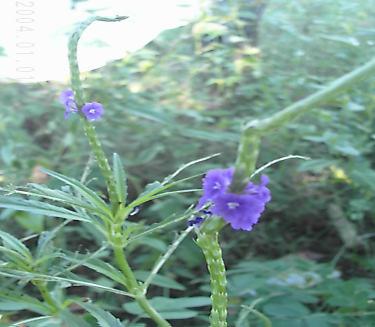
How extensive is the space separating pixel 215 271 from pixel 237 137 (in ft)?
3.46

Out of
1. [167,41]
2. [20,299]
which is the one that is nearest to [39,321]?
[20,299]

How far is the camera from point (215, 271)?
76cm

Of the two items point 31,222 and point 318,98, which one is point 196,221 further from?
point 31,222

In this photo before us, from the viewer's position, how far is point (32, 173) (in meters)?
1.76

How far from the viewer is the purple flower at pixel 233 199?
637mm

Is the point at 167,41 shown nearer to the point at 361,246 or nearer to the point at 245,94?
the point at 245,94

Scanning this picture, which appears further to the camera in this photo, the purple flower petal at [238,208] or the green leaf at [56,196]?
the green leaf at [56,196]

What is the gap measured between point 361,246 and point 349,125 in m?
0.36

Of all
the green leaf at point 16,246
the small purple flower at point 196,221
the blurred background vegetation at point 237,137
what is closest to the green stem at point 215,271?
the small purple flower at point 196,221

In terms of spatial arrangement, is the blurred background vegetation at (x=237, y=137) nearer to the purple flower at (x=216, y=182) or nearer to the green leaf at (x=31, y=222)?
the green leaf at (x=31, y=222)

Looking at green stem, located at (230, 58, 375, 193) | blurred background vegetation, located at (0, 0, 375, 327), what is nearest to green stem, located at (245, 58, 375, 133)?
green stem, located at (230, 58, 375, 193)

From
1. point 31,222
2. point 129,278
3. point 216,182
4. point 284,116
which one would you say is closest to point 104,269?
point 129,278

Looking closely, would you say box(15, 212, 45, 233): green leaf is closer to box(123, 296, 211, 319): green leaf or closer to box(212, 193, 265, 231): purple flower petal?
box(123, 296, 211, 319): green leaf

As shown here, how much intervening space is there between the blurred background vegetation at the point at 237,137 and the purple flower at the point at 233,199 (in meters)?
0.71
